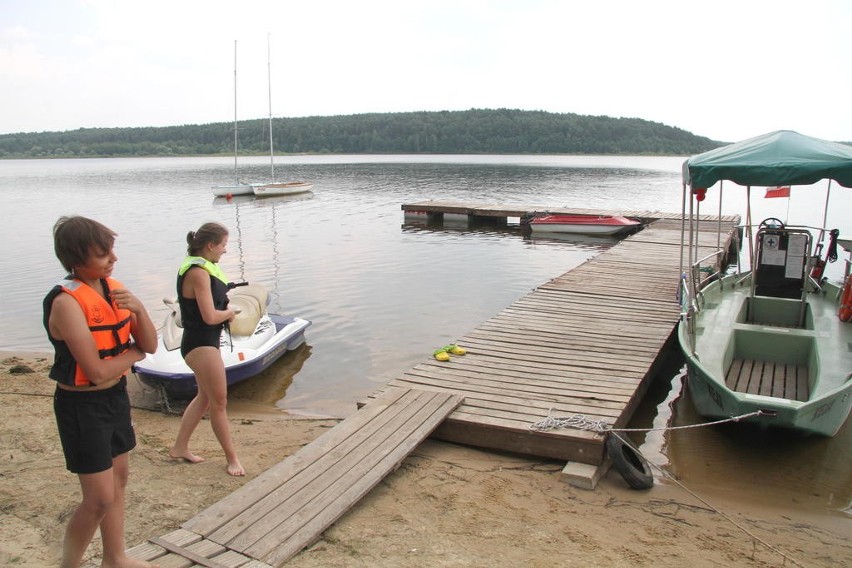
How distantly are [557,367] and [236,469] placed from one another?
3.46 metres

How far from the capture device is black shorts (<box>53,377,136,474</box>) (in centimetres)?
293

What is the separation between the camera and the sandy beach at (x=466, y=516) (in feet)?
12.5

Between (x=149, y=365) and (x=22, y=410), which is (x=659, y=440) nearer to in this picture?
(x=149, y=365)

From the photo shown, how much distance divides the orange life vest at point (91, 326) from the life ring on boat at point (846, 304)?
7549mm

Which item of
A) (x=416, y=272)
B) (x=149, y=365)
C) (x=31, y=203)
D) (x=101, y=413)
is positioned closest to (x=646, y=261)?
Answer: (x=416, y=272)

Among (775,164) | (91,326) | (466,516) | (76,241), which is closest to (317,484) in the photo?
(466,516)

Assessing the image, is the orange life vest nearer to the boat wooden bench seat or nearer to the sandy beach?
the sandy beach

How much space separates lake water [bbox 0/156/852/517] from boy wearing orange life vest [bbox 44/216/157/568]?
4463mm

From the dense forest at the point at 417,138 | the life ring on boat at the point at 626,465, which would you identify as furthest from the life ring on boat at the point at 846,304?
the dense forest at the point at 417,138

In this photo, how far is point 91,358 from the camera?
112 inches

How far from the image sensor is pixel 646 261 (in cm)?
1387

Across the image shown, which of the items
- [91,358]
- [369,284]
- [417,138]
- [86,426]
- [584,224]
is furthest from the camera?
[417,138]

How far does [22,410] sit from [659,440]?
6347mm

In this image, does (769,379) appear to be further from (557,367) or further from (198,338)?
(198,338)
